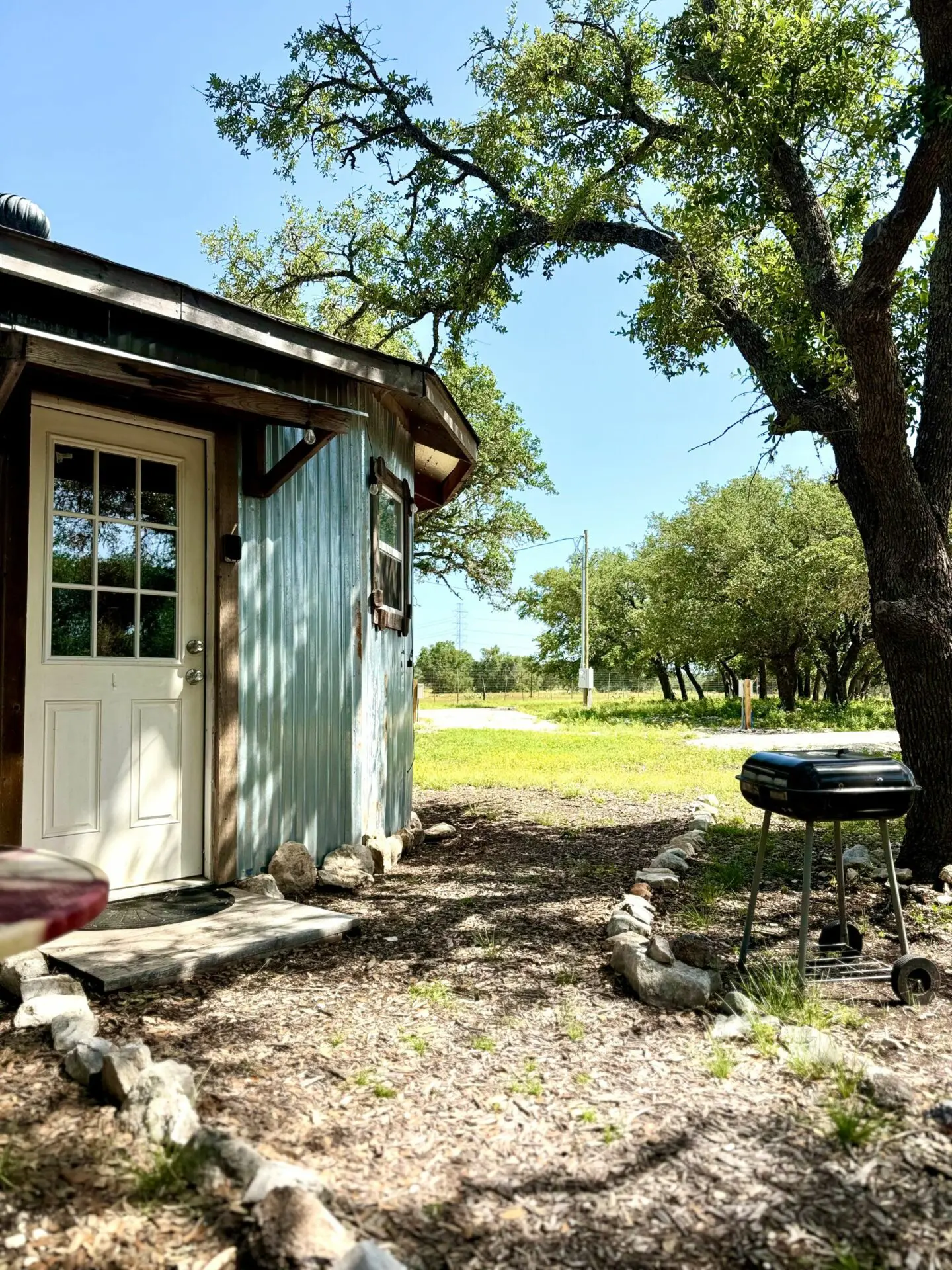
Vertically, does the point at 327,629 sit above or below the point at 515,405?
below

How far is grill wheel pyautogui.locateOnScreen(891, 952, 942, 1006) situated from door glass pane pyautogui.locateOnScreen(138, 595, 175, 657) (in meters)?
3.56

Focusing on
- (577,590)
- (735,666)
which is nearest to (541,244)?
(735,666)

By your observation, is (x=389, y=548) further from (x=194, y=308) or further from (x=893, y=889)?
(x=893, y=889)

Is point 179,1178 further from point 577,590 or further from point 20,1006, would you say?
point 577,590

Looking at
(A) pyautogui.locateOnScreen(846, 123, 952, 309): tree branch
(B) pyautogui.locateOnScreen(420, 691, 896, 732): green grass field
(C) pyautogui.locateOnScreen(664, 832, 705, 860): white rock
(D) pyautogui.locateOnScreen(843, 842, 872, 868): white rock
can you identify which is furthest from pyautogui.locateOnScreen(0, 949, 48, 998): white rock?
(B) pyautogui.locateOnScreen(420, 691, 896, 732): green grass field

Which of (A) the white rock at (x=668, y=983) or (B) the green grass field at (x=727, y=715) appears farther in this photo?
(B) the green grass field at (x=727, y=715)

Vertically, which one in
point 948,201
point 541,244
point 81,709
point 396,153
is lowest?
point 81,709

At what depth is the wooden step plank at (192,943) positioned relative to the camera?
3.12m

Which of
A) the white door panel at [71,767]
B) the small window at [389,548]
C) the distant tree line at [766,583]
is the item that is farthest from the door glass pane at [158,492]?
the distant tree line at [766,583]

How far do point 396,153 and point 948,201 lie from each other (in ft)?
15.9

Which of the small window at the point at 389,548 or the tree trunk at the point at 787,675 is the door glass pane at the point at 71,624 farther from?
the tree trunk at the point at 787,675

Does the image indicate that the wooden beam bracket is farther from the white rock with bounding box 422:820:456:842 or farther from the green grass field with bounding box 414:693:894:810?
the green grass field with bounding box 414:693:894:810

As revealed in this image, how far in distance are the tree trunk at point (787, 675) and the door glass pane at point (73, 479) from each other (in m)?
20.3

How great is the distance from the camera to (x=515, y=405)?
54.1 feet
